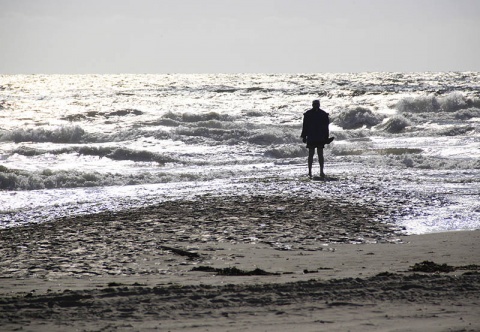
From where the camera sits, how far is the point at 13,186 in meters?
13.5

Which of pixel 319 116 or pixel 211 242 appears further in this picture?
pixel 319 116

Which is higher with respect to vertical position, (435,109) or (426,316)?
(435,109)

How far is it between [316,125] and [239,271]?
26.7 feet

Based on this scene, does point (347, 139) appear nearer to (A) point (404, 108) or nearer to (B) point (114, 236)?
(A) point (404, 108)

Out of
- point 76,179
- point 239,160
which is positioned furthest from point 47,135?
point 76,179

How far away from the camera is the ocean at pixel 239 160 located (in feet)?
35.1

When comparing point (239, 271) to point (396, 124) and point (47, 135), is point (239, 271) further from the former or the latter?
point (396, 124)

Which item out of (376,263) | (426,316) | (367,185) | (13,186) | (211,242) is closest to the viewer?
(426,316)

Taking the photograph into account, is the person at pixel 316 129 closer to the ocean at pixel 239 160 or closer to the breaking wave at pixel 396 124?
the ocean at pixel 239 160

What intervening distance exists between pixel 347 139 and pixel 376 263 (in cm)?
2018

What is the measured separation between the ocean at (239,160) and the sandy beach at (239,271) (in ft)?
3.46

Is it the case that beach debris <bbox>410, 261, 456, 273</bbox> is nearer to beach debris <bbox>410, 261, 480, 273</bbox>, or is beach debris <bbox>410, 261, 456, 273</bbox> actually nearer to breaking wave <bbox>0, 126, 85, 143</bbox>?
beach debris <bbox>410, 261, 480, 273</bbox>

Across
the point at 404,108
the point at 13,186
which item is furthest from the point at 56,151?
the point at 404,108

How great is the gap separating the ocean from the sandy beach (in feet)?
3.46
